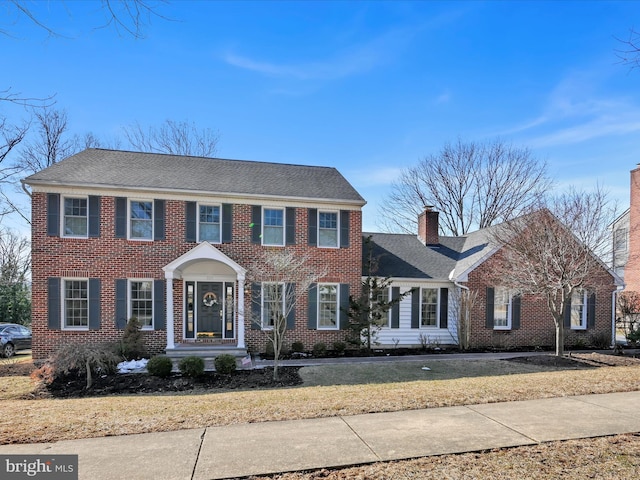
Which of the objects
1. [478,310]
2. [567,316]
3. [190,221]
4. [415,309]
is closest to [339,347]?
[415,309]

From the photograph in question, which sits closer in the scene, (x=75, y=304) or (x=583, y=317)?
(x=75, y=304)

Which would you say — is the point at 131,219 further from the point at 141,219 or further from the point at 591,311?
the point at 591,311

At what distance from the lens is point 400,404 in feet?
19.3

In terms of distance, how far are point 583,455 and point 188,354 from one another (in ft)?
34.9

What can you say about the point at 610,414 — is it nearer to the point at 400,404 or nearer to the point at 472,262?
the point at 400,404

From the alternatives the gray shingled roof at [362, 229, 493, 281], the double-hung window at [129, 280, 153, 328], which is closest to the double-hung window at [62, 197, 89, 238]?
the double-hung window at [129, 280, 153, 328]

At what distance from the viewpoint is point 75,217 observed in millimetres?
12602

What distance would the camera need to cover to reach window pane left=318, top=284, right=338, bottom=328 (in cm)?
1391

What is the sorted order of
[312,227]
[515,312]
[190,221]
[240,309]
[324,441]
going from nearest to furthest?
[324,441] → [240,309] → [190,221] → [312,227] → [515,312]

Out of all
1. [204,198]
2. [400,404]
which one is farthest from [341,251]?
[400,404]

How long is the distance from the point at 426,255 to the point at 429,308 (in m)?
2.58

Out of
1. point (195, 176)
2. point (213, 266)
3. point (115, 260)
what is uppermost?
point (195, 176)

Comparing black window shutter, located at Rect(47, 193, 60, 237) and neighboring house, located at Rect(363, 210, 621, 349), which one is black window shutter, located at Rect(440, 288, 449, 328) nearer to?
neighboring house, located at Rect(363, 210, 621, 349)

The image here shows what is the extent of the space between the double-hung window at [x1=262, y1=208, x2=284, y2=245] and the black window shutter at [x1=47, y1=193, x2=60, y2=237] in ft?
21.5
